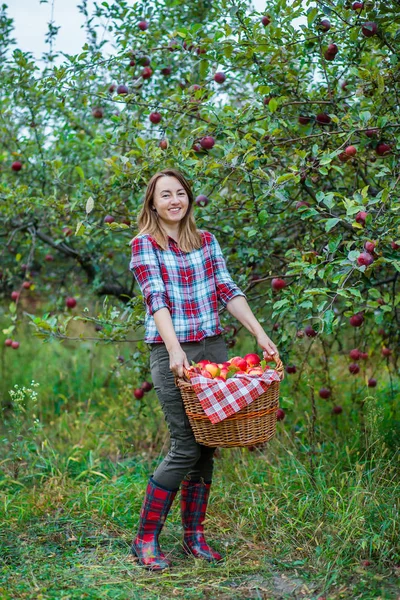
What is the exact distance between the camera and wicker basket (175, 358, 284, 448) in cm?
253

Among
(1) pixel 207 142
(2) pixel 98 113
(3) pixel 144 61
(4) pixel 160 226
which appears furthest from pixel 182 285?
(2) pixel 98 113

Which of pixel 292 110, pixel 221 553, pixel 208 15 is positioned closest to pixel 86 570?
pixel 221 553

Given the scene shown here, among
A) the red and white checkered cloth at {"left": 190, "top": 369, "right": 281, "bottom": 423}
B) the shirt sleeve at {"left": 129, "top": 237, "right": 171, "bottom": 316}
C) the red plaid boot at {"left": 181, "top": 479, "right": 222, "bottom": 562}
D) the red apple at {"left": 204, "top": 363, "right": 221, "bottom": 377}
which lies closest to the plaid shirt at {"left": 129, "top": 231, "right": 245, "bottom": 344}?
the shirt sleeve at {"left": 129, "top": 237, "right": 171, "bottom": 316}

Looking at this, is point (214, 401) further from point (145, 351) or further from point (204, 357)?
point (145, 351)

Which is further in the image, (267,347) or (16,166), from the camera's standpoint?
(16,166)

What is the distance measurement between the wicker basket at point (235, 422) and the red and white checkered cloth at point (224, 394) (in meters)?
0.05

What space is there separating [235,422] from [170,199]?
94cm

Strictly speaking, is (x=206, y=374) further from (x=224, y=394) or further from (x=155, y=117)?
(x=155, y=117)

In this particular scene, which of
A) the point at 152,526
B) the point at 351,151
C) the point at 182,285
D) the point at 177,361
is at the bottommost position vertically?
the point at 152,526

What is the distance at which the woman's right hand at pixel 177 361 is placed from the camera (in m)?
2.55

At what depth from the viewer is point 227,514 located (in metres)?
3.23

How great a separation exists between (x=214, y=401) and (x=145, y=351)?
1272 mm

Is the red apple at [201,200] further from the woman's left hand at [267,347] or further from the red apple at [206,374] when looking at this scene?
the red apple at [206,374]

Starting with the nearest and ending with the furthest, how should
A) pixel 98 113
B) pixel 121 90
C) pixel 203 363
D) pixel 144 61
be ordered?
pixel 203 363 → pixel 121 90 → pixel 144 61 → pixel 98 113
